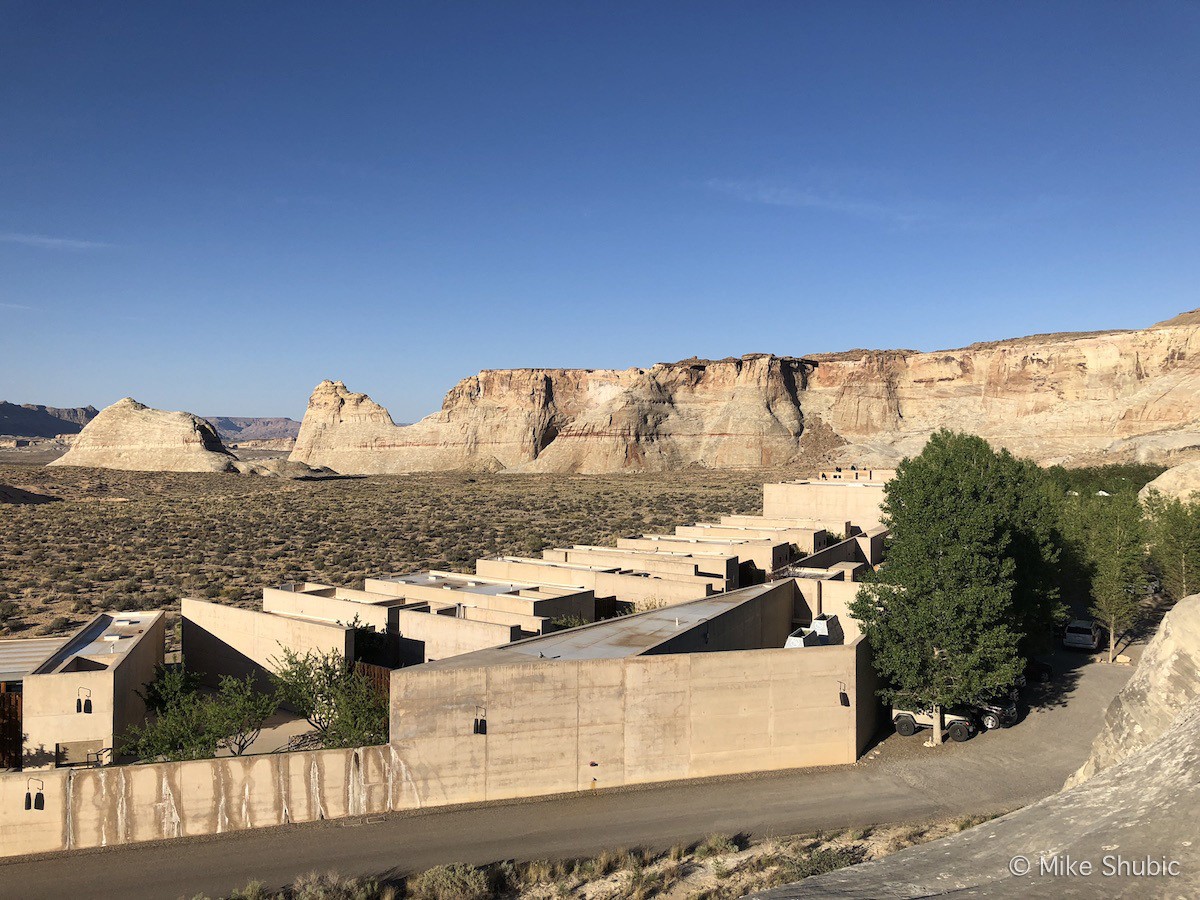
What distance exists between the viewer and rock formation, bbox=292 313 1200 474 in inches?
3420

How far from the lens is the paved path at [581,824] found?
42.2ft

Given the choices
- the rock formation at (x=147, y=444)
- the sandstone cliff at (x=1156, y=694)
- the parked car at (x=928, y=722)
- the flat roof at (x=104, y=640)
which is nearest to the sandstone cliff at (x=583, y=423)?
the rock formation at (x=147, y=444)

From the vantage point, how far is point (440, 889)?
1182 centimetres

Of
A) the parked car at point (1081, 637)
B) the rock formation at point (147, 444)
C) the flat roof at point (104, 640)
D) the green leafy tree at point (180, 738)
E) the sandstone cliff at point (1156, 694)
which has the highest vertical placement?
the rock formation at point (147, 444)

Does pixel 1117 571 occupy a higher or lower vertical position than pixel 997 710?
higher

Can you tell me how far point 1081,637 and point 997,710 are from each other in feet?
33.4

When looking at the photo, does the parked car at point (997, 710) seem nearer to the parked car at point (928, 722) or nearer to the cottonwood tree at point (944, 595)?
the parked car at point (928, 722)

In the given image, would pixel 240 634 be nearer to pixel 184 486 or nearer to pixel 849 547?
pixel 849 547

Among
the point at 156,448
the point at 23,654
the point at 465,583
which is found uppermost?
the point at 156,448

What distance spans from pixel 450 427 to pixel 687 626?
109 m

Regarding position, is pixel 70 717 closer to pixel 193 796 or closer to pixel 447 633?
pixel 193 796

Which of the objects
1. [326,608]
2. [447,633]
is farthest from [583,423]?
[447,633]

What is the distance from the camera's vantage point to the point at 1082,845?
17.8 ft

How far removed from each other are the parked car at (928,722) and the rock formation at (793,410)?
197ft
